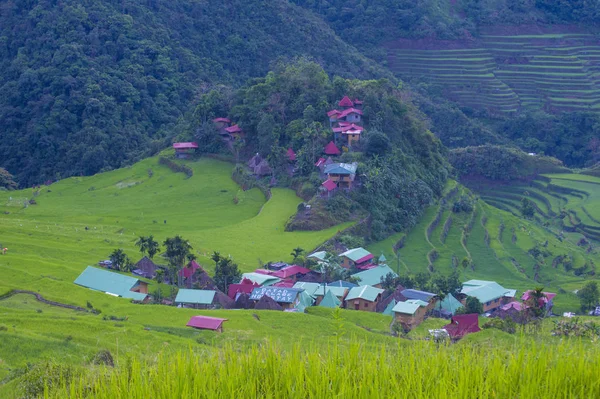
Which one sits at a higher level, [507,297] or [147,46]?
[147,46]

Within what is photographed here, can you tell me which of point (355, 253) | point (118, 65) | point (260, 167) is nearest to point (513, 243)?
point (355, 253)

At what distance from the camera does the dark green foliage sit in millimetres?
45062

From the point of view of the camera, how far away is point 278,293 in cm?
2638

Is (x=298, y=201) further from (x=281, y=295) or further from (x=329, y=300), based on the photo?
(x=281, y=295)

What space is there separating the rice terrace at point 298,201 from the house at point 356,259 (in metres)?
0.09

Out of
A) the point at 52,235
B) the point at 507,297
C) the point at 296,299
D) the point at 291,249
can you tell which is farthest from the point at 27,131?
the point at 507,297

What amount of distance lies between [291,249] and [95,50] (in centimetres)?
3018

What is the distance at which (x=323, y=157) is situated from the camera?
133 feet

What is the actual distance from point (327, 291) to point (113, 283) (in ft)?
25.5

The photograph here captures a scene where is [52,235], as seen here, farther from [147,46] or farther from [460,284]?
[147,46]

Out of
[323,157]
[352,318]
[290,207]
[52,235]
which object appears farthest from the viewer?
[323,157]

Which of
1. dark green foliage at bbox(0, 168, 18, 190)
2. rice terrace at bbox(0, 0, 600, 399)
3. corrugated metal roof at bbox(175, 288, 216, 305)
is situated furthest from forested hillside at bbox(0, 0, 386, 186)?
corrugated metal roof at bbox(175, 288, 216, 305)

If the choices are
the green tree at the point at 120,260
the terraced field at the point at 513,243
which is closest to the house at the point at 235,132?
the terraced field at the point at 513,243

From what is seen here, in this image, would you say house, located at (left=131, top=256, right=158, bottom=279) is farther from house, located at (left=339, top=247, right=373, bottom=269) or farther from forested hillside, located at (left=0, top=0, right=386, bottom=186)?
forested hillside, located at (left=0, top=0, right=386, bottom=186)
